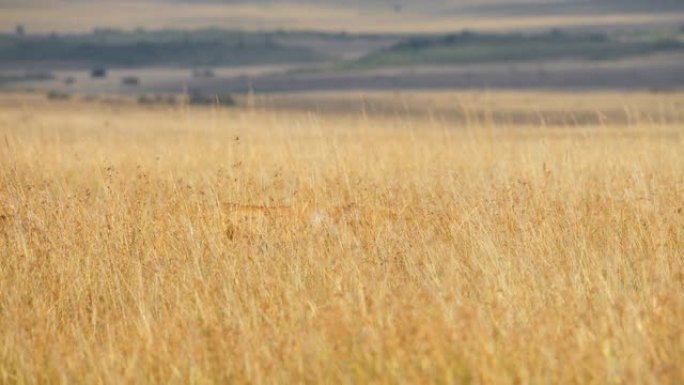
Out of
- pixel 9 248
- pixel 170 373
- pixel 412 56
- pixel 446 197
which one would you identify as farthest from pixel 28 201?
pixel 412 56

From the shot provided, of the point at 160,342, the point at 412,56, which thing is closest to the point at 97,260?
the point at 160,342

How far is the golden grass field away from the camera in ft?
15.7

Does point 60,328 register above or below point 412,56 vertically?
above

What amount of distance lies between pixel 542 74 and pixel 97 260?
187 feet

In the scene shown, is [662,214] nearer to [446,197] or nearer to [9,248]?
[446,197]

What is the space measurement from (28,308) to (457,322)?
195cm

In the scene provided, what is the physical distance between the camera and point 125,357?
5273 mm

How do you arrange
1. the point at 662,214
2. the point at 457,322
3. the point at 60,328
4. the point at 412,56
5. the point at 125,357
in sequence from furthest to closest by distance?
the point at 412,56
the point at 662,214
the point at 60,328
the point at 125,357
the point at 457,322

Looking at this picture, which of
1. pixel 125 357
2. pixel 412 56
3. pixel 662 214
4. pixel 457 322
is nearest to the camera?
pixel 457 322

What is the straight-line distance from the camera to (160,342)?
522 centimetres

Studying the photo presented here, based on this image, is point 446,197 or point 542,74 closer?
point 446,197

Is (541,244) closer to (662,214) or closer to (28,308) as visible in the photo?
(662,214)

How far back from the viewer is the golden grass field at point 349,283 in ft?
15.7

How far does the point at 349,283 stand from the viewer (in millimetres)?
5984
